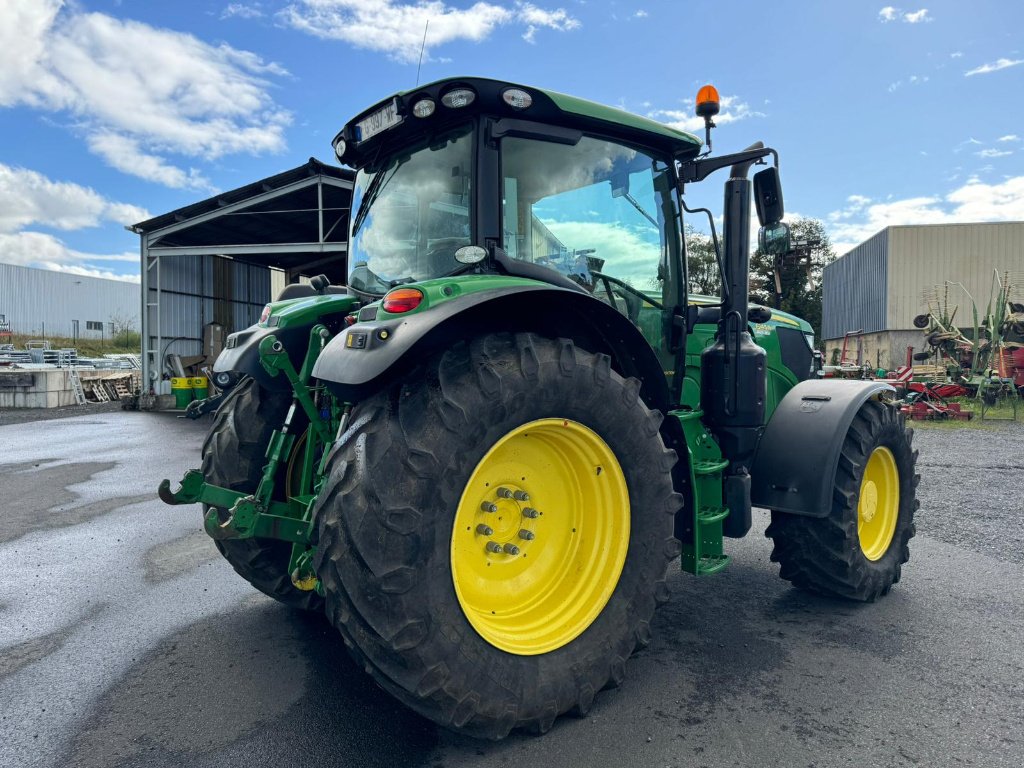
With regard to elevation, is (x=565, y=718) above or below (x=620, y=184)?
below

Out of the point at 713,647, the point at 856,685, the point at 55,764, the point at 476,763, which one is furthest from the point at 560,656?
the point at 55,764

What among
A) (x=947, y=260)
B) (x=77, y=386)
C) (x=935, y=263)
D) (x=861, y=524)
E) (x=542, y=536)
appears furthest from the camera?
(x=935, y=263)

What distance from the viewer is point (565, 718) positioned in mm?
2582

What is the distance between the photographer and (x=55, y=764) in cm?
230

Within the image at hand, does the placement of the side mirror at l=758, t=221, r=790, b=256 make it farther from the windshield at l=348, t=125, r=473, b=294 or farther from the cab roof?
the windshield at l=348, t=125, r=473, b=294

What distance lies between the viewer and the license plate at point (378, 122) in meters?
2.90

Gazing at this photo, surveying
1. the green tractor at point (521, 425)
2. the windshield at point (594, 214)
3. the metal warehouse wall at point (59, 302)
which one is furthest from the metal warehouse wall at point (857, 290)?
the metal warehouse wall at point (59, 302)

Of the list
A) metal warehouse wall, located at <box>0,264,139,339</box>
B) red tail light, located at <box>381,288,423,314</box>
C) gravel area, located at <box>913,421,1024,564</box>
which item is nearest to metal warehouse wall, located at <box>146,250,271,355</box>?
gravel area, located at <box>913,421,1024,564</box>

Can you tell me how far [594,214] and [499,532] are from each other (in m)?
1.56

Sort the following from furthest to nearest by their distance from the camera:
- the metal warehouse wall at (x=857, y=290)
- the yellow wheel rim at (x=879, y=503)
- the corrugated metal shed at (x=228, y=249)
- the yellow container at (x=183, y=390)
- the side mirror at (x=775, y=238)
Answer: the metal warehouse wall at (x=857, y=290)
the corrugated metal shed at (x=228, y=249)
the yellow container at (x=183, y=390)
the yellow wheel rim at (x=879, y=503)
the side mirror at (x=775, y=238)

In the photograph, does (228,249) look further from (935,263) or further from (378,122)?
(935,263)

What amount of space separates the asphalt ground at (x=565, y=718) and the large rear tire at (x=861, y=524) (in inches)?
6.2

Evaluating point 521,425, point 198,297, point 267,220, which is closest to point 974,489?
point 521,425

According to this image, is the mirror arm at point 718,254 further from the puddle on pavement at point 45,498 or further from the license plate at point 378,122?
the puddle on pavement at point 45,498
